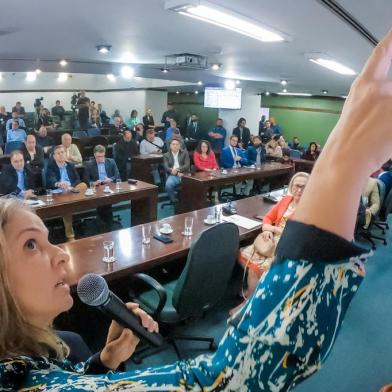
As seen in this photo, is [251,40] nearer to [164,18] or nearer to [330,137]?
[164,18]

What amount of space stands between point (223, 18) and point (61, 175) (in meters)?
3.34

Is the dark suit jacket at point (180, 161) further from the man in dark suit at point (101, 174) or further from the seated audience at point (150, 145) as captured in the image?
the seated audience at point (150, 145)

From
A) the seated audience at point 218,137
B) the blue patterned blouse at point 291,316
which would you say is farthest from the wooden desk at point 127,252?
the seated audience at point 218,137

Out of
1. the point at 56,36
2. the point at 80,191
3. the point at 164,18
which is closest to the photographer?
the point at 164,18

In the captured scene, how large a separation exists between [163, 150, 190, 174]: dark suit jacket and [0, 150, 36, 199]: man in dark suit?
93.0 inches

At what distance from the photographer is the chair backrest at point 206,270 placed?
2242 mm

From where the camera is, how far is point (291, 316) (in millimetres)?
341

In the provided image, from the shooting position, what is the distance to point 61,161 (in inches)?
194

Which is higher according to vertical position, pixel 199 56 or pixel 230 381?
pixel 199 56

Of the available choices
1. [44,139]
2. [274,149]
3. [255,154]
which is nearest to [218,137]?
[274,149]

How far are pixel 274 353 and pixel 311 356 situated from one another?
0.14 feet

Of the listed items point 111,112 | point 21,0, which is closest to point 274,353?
point 21,0

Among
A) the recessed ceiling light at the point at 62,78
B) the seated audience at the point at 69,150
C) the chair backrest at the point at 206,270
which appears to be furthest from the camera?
the recessed ceiling light at the point at 62,78

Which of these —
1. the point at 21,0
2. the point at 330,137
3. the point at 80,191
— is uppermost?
the point at 21,0
